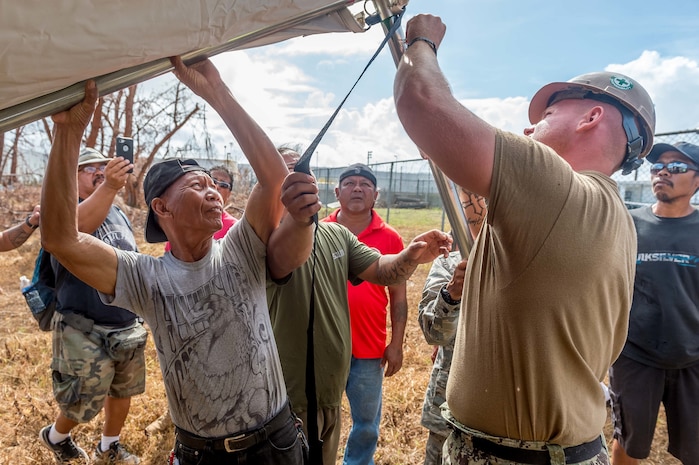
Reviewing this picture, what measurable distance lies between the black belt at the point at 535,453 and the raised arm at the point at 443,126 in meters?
0.85

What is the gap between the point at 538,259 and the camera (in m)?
1.21

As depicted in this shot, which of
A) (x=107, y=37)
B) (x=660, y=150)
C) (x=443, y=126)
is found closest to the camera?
(x=107, y=37)

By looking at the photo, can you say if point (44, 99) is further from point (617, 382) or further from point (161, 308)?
point (617, 382)

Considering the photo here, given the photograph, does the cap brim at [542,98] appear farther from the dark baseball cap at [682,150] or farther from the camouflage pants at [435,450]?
the dark baseball cap at [682,150]

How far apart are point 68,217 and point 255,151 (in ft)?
2.48

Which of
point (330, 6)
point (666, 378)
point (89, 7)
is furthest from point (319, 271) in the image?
point (666, 378)

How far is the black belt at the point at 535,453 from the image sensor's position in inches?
52.8

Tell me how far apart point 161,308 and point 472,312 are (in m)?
1.26

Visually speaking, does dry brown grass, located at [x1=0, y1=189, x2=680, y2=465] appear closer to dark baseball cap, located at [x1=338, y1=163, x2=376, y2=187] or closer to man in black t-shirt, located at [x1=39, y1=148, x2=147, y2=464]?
man in black t-shirt, located at [x1=39, y1=148, x2=147, y2=464]

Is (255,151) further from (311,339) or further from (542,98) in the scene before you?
(542,98)

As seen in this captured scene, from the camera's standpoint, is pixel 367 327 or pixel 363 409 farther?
pixel 367 327

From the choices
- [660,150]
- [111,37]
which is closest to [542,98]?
[111,37]

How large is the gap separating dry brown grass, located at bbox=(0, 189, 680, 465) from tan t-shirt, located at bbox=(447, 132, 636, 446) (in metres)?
2.56

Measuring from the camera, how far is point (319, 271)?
8.32 ft
